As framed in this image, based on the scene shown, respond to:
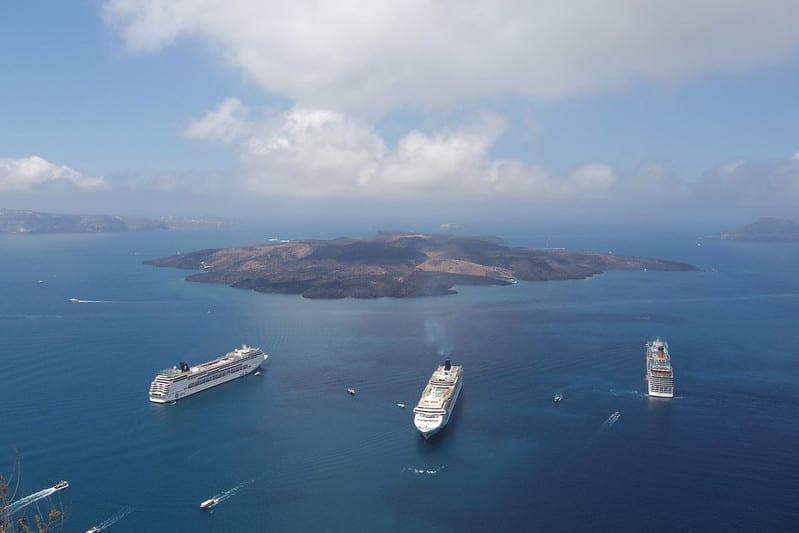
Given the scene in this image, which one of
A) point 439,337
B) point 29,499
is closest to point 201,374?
point 29,499

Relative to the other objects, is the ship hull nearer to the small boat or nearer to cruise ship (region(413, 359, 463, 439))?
the small boat

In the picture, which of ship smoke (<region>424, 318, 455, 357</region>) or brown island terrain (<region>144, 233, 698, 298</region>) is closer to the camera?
ship smoke (<region>424, 318, 455, 357</region>)

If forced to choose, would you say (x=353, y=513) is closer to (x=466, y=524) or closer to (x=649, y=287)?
(x=466, y=524)

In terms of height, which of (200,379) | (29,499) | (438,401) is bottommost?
(29,499)

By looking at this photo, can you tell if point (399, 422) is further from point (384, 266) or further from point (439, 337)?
point (384, 266)

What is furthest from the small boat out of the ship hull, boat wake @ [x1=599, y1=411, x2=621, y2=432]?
boat wake @ [x1=599, y1=411, x2=621, y2=432]

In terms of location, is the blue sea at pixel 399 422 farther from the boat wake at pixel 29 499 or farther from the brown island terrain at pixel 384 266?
the brown island terrain at pixel 384 266

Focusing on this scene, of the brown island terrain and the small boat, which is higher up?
the brown island terrain
